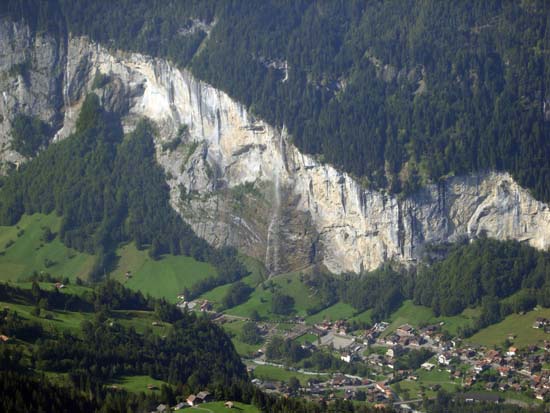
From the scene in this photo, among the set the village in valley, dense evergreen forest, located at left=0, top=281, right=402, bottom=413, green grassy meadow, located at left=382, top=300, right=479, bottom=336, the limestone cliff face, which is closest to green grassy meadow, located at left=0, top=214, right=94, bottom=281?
the limestone cliff face

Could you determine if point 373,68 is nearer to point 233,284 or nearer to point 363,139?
point 363,139

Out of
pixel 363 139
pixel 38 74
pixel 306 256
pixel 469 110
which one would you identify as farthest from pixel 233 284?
pixel 38 74

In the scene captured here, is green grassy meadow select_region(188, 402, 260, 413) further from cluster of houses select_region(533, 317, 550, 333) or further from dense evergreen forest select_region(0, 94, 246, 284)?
dense evergreen forest select_region(0, 94, 246, 284)

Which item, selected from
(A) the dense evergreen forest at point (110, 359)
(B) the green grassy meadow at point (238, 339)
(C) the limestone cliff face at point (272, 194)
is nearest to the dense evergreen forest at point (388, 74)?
(C) the limestone cliff face at point (272, 194)

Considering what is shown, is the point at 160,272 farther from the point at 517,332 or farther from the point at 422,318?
the point at 517,332

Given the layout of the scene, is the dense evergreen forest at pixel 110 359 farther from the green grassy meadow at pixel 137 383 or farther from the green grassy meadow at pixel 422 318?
the green grassy meadow at pixel 422 318

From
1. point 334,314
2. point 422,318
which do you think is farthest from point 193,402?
point 334,314
